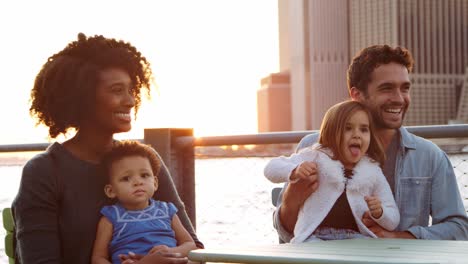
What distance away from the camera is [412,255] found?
224 centimetres

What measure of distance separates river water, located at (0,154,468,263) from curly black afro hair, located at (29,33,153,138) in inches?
71.6

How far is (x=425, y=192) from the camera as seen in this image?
3457mm

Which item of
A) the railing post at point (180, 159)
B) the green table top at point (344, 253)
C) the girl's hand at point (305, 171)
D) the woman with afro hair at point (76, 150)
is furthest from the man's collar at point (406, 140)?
the railing post at point (180, 159)

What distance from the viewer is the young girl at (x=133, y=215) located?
288 centimetres

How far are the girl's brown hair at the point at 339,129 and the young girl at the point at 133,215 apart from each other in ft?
2.44

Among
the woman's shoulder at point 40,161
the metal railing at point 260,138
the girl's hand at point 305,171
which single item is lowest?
the girl's hand at point 305,171

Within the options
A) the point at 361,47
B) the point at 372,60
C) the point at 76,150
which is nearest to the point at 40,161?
the point at 76,150

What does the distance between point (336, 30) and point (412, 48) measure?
737 inches

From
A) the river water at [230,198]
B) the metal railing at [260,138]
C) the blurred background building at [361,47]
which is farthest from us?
the blurred background building at [361,47]

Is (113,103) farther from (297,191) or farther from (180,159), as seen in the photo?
(180,159)

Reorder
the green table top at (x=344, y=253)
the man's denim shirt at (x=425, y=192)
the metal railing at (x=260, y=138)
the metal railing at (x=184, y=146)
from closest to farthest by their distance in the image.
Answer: the green table top at (x=344, y=253) < the man's denim shirt at (x=425, y=192) < the metal railing at (x=260, y=138) < the metal railing at (x=184, y=146)

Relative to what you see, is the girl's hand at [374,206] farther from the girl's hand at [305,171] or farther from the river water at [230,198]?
the river water at [230,198]

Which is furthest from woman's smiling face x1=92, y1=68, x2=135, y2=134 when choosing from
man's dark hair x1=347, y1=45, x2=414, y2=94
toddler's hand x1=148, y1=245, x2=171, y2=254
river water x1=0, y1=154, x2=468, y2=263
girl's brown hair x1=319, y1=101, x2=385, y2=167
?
river water x1=0, y1=154, x2=468, y2=263

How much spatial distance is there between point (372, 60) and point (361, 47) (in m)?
111
